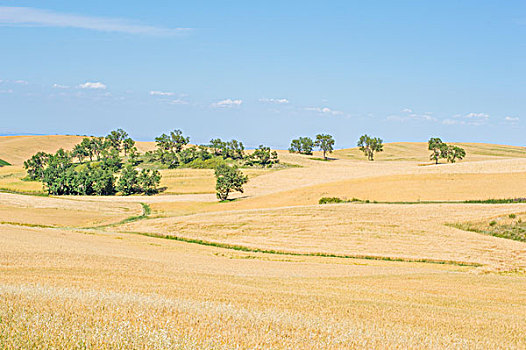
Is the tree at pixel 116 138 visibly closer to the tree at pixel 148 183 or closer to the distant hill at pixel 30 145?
the distant hill at pixel 30 145

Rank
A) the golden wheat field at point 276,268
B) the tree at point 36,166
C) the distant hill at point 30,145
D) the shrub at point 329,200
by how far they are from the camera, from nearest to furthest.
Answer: the golden wheat field at point 276,268 < the shrub at point 329,200 < the tree at point 36,166 < the distant hill at point 30,145

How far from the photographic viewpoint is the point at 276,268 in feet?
80.1

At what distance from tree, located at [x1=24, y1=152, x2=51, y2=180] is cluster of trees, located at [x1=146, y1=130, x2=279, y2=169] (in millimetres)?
29258

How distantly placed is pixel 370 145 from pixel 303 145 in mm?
24976

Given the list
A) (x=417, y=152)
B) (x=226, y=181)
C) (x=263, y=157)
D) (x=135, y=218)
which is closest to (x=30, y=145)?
(x=263, y=157)

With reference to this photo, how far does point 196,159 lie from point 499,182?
3527 inches

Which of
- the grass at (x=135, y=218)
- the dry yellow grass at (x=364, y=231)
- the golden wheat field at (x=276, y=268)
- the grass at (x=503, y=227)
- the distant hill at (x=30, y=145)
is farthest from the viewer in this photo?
the distant hill at (x=30, y=145)

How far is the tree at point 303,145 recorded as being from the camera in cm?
17300

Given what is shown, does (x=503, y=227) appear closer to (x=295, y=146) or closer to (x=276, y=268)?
(x=276, y=268)

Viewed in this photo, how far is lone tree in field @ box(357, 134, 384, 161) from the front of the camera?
531 feet

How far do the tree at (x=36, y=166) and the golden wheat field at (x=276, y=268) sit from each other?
16569mm

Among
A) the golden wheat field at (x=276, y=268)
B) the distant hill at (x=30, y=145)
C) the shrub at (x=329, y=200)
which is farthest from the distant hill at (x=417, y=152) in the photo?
the shrub at (x=329, y=200)

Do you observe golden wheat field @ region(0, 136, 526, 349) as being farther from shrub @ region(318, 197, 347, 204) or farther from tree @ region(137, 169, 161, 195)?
tree @ region(137, 169, 161, 195)

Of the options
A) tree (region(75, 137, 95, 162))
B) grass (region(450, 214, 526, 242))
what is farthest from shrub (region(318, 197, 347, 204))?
tree (region(75, 137, 95, 162))
